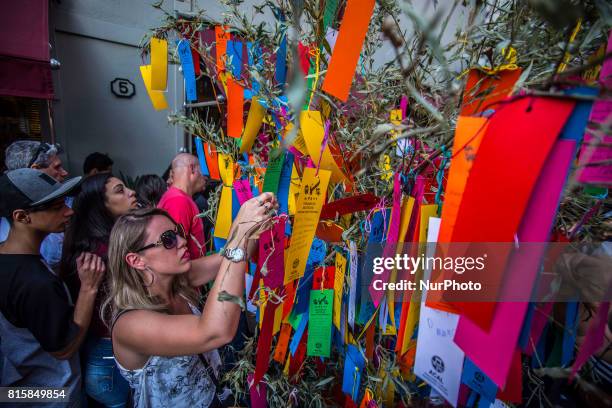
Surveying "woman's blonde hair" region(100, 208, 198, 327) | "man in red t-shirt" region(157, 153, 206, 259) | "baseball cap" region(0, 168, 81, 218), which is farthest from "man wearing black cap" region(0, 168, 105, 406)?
"man in red t-shirt" region(157, 153, 206, 259)

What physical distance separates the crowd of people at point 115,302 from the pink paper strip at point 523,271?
55 cm

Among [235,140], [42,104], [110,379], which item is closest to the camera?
[235,140]

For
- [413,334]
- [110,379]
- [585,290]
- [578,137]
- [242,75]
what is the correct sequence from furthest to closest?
1. [110,379]
2. [242,75]
3. [413,334]
4. [585,290]
5. [578,137]

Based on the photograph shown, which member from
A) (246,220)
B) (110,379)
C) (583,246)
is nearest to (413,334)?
(583,246)

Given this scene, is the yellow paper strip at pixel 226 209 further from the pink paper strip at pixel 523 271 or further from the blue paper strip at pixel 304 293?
the pink paper strip at pixel 523 271

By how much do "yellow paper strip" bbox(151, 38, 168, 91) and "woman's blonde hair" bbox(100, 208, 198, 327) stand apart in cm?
54

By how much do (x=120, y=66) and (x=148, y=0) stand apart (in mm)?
956

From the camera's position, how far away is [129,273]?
4.27 feet

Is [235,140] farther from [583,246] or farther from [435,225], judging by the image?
[583,246]

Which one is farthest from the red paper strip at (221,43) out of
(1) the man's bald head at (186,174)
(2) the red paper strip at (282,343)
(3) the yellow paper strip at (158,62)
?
(1) the man's bald head at (186,174)

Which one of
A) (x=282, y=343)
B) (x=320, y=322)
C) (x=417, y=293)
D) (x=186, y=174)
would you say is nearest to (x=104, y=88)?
(x=186, y=174)

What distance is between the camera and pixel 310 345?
34.7 inches

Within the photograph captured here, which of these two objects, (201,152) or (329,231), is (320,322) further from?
(201,152)

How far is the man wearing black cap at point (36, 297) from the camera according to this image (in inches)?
52.1
